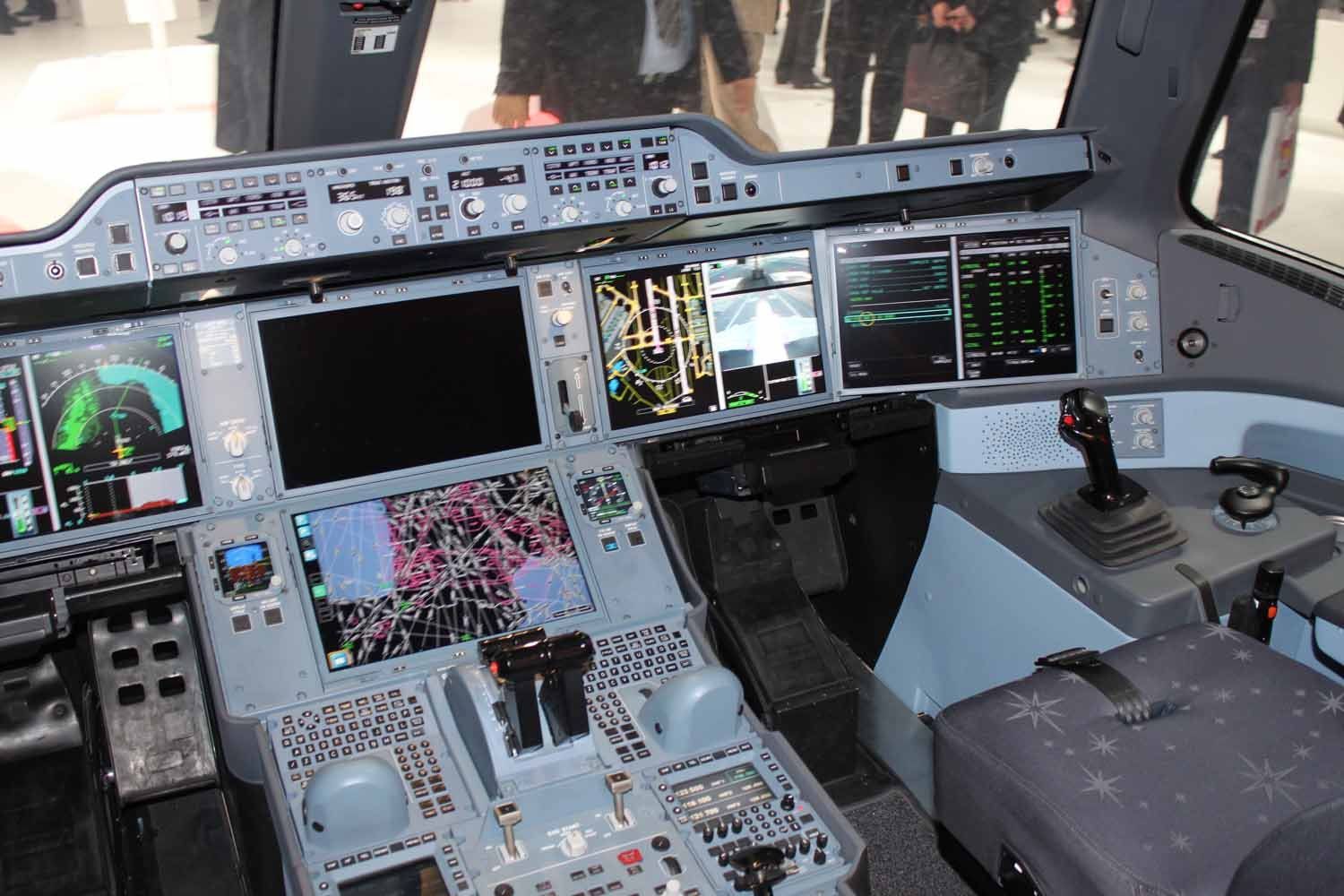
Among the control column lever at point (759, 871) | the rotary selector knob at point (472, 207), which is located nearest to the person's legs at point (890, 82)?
the rotary selector knob at point (472, 207)

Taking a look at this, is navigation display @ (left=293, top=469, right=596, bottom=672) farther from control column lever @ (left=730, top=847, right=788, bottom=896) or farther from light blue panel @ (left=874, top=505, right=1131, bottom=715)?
light blue panel @ (left=874, top=505, right=1131, bottom=715)

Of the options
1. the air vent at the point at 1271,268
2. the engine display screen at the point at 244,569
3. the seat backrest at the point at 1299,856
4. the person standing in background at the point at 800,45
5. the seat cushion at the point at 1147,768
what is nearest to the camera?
the seat backrest at the point at 1299,856

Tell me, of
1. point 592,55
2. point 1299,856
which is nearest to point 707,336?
point 592,55

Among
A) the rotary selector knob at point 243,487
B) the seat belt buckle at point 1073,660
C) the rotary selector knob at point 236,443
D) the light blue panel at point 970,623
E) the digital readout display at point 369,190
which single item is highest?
the digital readout display at point 369,190

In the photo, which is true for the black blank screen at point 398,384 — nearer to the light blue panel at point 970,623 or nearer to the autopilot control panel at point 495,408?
the autopilot control panel at point 495,408

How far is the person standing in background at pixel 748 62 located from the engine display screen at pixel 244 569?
1682mm

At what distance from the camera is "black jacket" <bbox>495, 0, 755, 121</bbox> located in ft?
9.64

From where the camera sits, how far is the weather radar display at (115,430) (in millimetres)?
2365

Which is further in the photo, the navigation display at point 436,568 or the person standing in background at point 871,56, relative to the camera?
the person standing in background at point 871,56

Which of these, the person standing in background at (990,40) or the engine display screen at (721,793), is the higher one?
the person standing in background at (990,40)

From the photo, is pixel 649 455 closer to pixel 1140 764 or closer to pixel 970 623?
pixel 970 623

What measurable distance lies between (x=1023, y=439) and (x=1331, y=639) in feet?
2.74

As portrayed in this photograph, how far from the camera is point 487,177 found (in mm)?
2395

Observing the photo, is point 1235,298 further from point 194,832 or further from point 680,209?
point 194,832
